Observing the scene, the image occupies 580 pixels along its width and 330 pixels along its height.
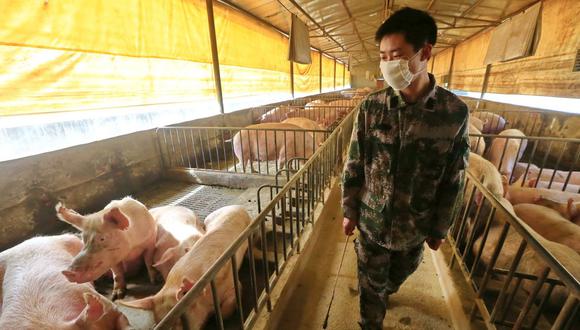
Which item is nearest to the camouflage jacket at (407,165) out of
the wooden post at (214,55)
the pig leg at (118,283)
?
the pig leg at (118,283)

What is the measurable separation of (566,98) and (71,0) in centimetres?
1013

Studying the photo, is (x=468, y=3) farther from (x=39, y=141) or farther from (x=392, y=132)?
(x=39, y=141)

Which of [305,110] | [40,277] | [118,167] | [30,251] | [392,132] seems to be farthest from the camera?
[305,110]

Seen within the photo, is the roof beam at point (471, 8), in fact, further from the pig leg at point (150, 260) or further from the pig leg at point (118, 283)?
the pig leg at point (118, 283)

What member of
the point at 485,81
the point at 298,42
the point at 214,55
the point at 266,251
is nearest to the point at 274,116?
the point at 298,42

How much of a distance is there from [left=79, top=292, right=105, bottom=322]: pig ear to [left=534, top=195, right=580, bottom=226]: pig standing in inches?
167

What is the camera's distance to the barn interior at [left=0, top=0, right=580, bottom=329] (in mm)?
1970

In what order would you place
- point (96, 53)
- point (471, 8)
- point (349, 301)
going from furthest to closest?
point (471, 8) → point (96, 53) → point (349, 301)

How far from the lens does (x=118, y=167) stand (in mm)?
4125

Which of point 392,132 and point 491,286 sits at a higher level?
point 392,132

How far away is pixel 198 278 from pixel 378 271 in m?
1.31

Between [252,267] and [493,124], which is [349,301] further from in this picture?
[493,124]

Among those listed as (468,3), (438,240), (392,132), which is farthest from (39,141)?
(468,3)

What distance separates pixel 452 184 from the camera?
4.41 ft
